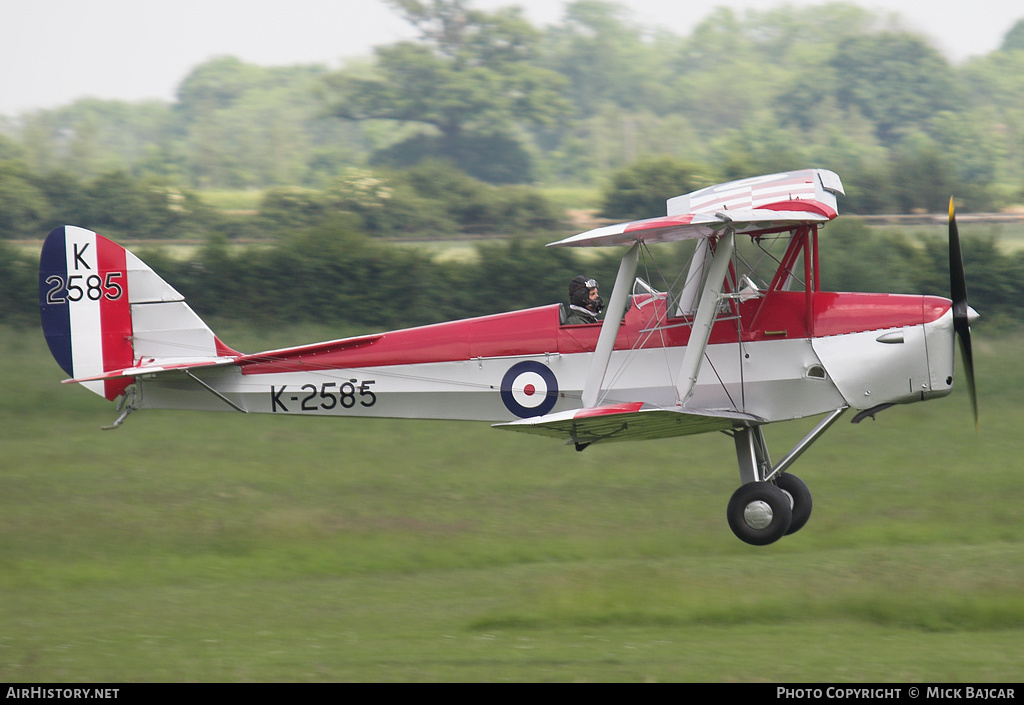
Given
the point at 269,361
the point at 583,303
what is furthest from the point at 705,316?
the point at 269,361

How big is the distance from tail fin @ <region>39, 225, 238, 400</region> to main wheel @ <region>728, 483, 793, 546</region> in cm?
576

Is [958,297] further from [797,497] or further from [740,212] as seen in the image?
[797,497]

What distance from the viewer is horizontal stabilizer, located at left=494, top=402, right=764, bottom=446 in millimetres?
10016

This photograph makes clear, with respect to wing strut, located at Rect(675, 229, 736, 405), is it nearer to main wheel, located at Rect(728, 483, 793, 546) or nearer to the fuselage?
the fuselage

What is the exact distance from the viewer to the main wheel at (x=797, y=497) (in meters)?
11.6

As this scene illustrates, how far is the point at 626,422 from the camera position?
10.4 m

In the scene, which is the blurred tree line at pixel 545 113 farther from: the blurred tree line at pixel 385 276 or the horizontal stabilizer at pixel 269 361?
the horizontal stabilizer at pixel 269 361

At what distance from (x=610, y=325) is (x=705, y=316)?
2.93 feet

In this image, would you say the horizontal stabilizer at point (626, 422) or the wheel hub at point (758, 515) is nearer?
the horizontal stabilizer at point (626, 422)

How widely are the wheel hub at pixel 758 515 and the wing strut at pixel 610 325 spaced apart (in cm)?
185

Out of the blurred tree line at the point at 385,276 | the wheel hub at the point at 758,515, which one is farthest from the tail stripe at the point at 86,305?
the blurred tree line at the point at 385,276

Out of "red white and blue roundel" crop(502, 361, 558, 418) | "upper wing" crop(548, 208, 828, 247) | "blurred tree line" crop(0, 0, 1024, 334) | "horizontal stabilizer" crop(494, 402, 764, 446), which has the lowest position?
"horizontal stabilizer" crop(494, 402, 764, 446)

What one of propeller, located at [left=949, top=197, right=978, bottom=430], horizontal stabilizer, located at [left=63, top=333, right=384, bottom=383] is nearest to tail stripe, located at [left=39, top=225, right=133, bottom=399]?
horizontal stabilizer, located at [left=63, top=333, right=384, bottom=383]

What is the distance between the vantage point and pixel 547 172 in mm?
63969
